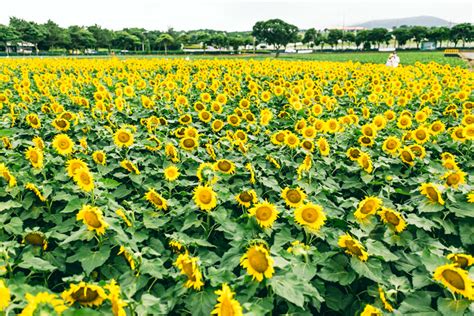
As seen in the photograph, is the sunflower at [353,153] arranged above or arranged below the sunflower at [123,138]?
below

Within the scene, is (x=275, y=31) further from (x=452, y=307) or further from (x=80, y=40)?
(x=452, y=307)

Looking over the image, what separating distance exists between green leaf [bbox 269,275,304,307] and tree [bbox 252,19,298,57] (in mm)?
88430

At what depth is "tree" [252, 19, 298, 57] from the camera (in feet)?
285

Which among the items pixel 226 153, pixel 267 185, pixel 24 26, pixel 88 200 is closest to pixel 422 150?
pixel 267 185

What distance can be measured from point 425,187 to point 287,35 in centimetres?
8930

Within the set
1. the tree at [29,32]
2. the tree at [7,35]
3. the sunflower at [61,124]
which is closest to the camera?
the sunflower at [61,124]

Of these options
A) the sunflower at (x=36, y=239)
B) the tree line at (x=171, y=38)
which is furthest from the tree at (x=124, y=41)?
the sunflower at (x=36, y=239)

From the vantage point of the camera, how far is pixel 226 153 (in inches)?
215

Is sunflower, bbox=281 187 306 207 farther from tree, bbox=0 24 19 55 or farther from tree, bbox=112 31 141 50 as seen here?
tree, bbox=112 31 141 50

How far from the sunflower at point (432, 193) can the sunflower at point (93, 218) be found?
9.61 feet

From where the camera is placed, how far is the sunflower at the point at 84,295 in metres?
2.12

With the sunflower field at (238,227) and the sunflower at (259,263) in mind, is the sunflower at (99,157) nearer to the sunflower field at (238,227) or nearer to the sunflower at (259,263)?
the sunflower field at (238,227)

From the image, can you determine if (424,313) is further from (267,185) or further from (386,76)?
(386,76)

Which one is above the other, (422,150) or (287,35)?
(287,35)
